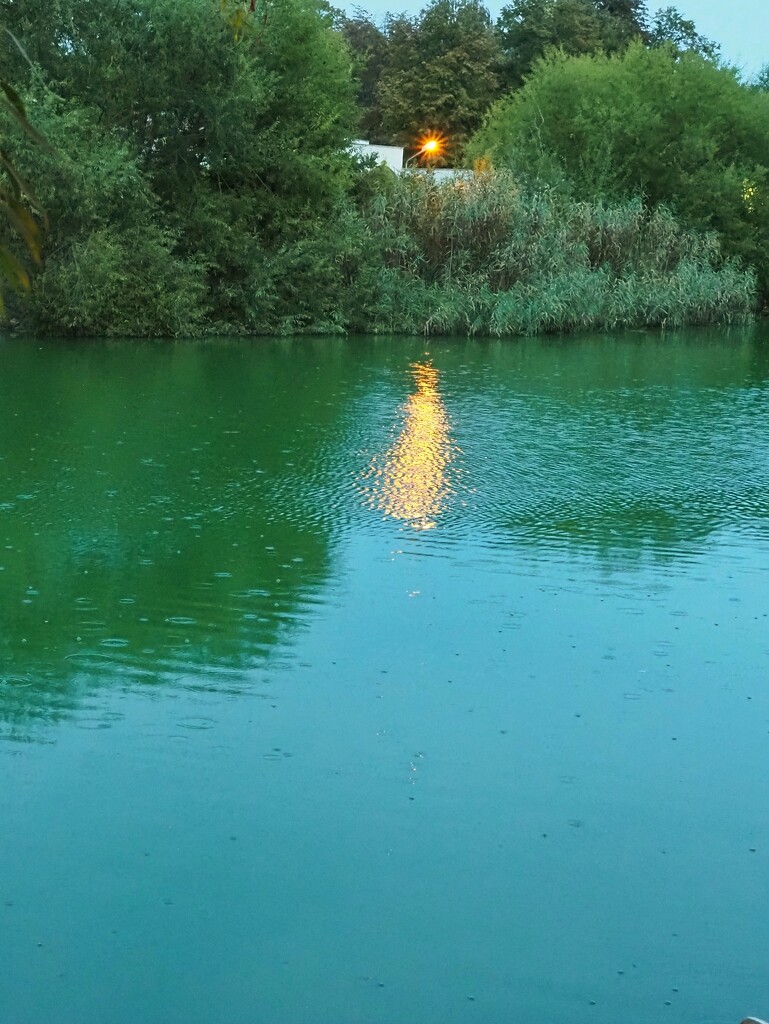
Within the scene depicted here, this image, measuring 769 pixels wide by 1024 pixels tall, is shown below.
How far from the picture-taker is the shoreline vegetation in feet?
71.2

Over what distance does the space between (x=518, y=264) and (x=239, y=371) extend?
9600 mm

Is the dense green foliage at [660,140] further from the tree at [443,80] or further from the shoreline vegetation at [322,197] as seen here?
the tree at [443,80]

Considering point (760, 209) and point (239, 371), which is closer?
point (239, 371)

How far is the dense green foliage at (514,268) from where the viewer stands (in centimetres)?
2472

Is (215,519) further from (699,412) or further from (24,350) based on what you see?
(24,350)

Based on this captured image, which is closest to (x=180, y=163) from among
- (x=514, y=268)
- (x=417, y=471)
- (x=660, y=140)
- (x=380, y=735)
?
(x=514, y=268)

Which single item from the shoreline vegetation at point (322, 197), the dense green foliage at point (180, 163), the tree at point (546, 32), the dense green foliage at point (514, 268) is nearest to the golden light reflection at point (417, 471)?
the shoreline vegetation at point (322, 197)

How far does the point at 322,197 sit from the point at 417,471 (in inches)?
619

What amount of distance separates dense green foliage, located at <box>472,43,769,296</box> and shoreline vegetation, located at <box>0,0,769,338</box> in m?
0.06

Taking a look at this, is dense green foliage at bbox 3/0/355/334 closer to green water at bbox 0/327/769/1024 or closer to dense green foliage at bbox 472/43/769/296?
dense green foliage at bbox 472/43/769/296

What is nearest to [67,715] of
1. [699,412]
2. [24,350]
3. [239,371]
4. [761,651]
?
[761,651]

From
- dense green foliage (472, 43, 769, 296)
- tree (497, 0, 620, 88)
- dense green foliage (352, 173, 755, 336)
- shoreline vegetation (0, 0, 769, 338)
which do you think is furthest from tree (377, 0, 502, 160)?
dense green foliage (352, 173, 755, 336)

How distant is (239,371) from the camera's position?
17.6 metres

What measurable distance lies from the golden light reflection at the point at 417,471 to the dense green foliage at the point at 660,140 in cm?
1790
